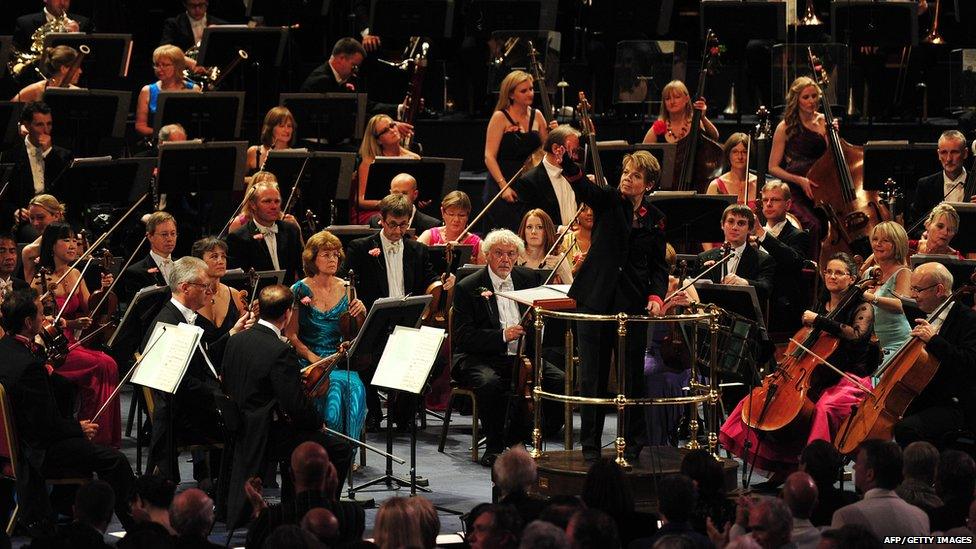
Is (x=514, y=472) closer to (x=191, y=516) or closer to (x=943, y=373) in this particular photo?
(x=191, y=516)

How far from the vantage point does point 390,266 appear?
9.23 meters

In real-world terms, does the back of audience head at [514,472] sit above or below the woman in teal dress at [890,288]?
below

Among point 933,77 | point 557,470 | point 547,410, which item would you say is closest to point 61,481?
point 557,470

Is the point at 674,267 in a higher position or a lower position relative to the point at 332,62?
lower

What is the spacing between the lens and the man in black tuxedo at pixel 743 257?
905 centimetres

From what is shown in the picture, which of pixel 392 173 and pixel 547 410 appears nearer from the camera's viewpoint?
pixel 547 410

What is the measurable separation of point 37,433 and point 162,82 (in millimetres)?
5104

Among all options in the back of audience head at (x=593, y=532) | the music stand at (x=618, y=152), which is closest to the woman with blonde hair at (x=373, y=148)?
the music stand at (x=618, y=152)

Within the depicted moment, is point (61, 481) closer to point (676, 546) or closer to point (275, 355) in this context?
point (275, 355)

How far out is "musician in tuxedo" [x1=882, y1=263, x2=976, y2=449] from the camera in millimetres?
7574

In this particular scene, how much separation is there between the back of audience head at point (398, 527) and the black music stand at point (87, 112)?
6.44 meters

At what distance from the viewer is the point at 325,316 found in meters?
8.44

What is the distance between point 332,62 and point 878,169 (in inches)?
167

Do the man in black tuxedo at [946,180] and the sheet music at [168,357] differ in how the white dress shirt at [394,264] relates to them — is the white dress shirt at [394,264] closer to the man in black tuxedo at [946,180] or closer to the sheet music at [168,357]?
the sheet music at [168,357]
